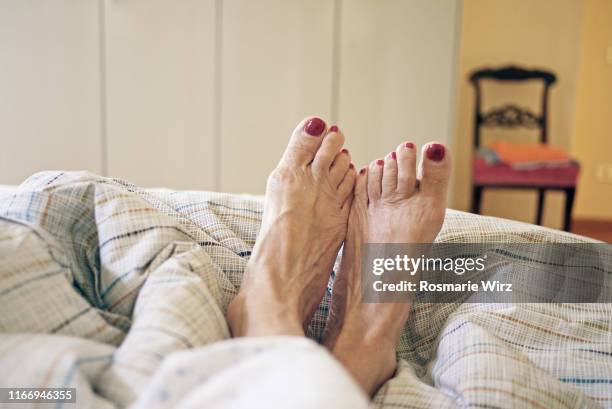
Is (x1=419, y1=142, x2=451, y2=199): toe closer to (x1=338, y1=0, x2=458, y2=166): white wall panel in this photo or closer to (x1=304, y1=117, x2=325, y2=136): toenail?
(x1=304, y1=117, x2=325, y2=136): toenail

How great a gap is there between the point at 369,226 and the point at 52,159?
2.08 m

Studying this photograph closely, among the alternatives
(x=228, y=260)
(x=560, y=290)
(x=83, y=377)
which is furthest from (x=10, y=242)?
(x=560, y=290)

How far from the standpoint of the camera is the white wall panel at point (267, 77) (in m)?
2.54

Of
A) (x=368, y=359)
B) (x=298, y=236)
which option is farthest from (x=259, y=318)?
(x=298, y=236)

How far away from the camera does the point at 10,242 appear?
575 millimetres

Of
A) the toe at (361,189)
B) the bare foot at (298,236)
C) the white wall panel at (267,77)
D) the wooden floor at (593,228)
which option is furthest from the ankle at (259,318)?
the wooden floor at (593,228)

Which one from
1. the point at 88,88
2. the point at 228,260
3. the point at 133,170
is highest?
the point at 88,88

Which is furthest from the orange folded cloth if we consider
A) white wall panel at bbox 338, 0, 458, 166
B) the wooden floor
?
the wooden floor

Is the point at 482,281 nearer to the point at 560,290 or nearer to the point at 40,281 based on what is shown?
the point at 560,290

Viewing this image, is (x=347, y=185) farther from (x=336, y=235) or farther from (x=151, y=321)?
(x=151, y=321)

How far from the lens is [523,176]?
2561 mm

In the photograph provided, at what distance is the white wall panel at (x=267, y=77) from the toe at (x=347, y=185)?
161 centimetres

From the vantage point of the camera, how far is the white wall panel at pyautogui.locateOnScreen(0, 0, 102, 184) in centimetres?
248

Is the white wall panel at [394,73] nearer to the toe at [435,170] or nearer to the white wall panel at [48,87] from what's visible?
the white wall panel at [48,87]
